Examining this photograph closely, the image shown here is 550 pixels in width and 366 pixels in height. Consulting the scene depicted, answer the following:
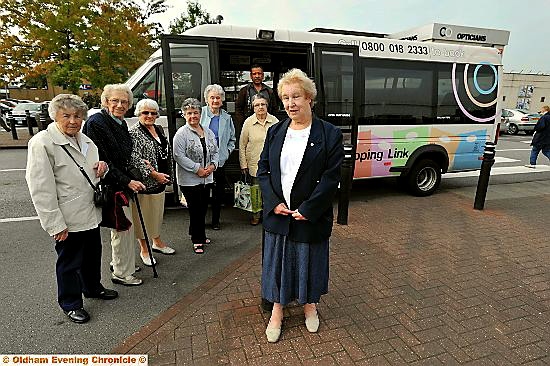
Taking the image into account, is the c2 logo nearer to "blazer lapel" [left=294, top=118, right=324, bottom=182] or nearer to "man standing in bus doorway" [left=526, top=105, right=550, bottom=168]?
"man standing in bus doorway" [left=526, top=105, right=550, bottom=168]

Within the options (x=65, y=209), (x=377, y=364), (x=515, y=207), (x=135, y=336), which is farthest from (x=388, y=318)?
(x=515, y=207)

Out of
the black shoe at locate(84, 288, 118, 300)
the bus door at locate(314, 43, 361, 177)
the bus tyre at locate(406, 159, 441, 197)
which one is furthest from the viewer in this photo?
the bus tyre at locate(406, 159, 441, 197)

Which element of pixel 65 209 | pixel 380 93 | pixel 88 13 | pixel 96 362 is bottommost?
pixel 96 362

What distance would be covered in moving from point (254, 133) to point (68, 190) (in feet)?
8.04

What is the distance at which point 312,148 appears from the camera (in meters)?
2.46

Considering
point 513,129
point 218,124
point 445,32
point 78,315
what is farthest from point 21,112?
point 513,129

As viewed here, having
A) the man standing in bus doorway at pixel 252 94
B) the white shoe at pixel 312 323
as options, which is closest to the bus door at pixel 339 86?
the man standing in bus doorway at pixel 252 94

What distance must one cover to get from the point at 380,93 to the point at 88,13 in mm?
11393

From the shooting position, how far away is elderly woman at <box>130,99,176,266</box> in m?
3.47

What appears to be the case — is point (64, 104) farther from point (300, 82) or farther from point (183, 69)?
point (183, 69)

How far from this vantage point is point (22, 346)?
2.64 meters

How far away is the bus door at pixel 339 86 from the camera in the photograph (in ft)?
18.3

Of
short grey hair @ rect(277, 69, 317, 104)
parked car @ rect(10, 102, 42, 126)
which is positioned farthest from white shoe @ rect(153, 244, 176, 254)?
parked car @ rect(10, 102, 42, 126)

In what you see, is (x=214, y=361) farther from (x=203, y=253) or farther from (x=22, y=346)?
(x=203, y=253)
